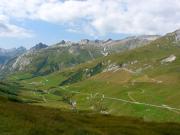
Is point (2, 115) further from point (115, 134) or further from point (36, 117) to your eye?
point (115, 134)

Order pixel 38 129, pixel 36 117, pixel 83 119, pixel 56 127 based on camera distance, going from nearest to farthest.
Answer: pixel 38 129 → pixel 56 127 → pixel 36 117 → pixel 83 119

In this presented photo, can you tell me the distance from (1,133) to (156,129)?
1215 inches

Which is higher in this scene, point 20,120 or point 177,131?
point 20,120

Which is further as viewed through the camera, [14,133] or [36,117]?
[36,117]

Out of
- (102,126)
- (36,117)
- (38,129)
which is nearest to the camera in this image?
(38,129)

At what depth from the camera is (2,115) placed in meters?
48.3

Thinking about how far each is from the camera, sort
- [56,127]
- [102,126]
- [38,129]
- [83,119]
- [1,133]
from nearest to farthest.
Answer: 1. [1,133]
2. [38,129]
3. [56,127]
4. [102,126]
5. [83,119]

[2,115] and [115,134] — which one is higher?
[2,115]

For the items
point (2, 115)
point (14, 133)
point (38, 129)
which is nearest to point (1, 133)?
point (14, 133)

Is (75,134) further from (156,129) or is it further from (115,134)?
(156,129)

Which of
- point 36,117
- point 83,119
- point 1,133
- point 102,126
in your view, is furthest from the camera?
point 83,119

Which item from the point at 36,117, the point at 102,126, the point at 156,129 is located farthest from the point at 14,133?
the point at 156,129

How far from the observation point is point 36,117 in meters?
52.5

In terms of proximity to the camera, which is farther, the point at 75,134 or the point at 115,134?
the point at 115,134
